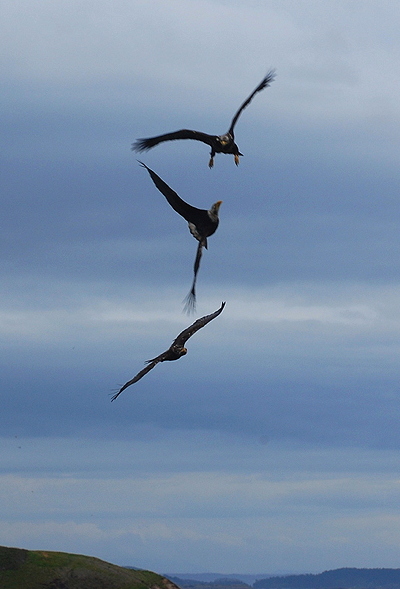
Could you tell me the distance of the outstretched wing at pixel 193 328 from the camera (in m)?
63.1

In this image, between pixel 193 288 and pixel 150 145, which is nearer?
pixel 193 288

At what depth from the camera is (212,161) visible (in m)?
57.9

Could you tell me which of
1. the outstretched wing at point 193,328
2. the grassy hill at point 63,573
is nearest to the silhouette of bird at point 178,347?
the outstretched wing at point 193,328

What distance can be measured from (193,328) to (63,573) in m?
72.0

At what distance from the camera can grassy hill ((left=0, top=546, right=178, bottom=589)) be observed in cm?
12625

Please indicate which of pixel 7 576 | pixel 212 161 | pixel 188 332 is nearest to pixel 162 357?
pixel 188 332

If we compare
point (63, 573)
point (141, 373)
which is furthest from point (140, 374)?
point (63, 573)

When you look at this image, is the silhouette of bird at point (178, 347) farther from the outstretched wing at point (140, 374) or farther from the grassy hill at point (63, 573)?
the grassy hill at point (63, 573)

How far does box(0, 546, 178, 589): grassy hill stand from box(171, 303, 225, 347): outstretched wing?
2731 inches

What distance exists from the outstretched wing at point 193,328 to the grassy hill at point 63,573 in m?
69.4

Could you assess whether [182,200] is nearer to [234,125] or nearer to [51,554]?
[234,125]

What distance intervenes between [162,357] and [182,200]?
8.86 m

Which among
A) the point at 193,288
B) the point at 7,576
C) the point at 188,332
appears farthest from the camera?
the point at 7,576

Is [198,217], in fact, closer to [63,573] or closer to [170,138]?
[170,138]
